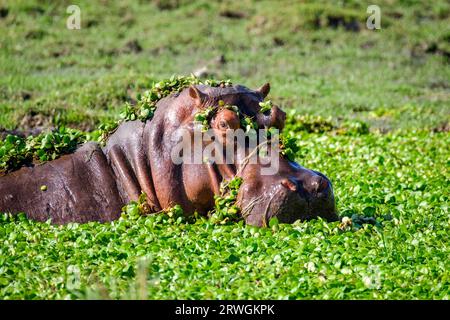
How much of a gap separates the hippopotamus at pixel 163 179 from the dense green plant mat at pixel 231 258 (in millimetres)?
155

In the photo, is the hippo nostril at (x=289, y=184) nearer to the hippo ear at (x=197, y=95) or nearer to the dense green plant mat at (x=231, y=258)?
the dense green plant mat at (x=231, y=258)

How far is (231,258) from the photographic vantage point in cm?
594

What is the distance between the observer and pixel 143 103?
7180 mm

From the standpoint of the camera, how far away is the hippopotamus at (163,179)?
6.44 m

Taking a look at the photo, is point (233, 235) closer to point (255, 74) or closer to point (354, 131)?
point (354, 131)

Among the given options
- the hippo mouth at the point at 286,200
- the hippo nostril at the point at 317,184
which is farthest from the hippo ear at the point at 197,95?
the hippo nostril at the point at 317,184

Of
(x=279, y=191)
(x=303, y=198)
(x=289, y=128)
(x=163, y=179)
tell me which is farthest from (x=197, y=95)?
(x=289, y=128)

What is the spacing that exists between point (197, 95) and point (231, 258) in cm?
152

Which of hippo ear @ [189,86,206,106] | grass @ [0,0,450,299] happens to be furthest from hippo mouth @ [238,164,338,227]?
hippo ear @ [189,86,206,106]

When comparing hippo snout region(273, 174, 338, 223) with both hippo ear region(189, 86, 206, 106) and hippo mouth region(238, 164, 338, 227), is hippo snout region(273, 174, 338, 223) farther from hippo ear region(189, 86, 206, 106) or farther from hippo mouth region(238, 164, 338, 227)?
hippo ear region(189, 86, 206, 106)

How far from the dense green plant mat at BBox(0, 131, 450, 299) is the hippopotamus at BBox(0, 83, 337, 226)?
16 centimetres

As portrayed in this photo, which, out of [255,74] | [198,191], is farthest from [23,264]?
[255,74]

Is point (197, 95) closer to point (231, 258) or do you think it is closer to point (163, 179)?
point (163, 179)

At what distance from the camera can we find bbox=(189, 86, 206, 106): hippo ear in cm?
681
